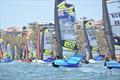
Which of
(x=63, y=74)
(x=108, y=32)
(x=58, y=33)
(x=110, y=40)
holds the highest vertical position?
(x=108, y=32)

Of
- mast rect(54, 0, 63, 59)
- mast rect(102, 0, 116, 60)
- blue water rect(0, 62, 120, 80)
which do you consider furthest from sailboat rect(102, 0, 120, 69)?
mast rect(54, 0, 63, 59)

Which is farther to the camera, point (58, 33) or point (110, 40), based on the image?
point (58, 33)

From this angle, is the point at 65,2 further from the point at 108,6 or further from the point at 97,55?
the point at 97,55

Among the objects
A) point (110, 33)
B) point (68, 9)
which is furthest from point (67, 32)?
point (110, 33)

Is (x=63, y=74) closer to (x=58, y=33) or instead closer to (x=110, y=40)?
(x=110, y=40)

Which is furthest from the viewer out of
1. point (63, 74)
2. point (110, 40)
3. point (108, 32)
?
point (108, 32)

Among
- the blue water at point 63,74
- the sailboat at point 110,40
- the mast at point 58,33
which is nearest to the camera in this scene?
the blue water at point 63,74

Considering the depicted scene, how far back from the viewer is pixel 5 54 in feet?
296

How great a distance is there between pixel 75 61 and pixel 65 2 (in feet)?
24.7

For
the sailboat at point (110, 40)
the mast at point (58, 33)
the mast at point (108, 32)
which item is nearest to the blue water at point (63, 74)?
the sailboat at point (110, 40)

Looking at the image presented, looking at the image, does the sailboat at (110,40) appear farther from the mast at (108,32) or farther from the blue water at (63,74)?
the blue water at (63,74)

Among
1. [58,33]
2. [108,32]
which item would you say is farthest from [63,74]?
[58,33]

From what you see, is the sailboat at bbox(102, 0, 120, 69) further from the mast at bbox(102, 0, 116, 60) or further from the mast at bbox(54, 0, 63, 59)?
the mast at bbox(54, 0, 63, 59)

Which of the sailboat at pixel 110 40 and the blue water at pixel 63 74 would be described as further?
the sailboat at pixel 110 40
